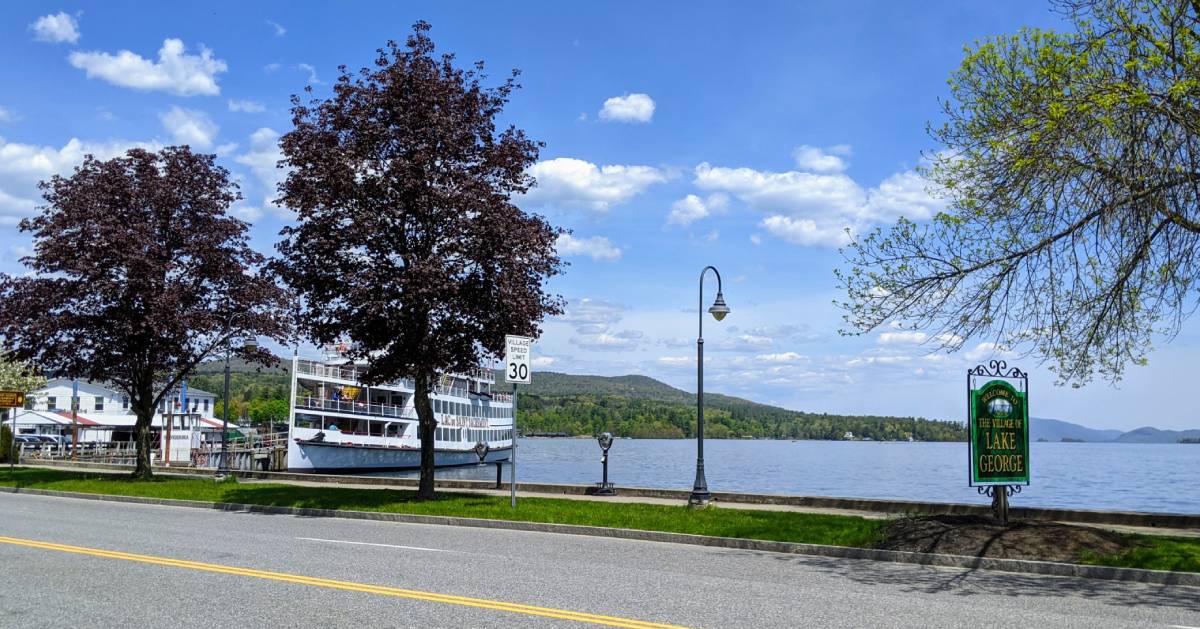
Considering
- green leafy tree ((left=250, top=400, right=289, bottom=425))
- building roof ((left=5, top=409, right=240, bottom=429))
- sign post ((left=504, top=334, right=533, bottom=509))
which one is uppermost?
sign post ((left=504, top=334, right=533, bottom=509))

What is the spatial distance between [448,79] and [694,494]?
12424 millimetres

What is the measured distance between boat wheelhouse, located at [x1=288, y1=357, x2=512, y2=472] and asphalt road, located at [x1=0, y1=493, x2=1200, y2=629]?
3669 centimetres

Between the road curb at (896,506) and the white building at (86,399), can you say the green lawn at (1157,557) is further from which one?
the white building at (86,399)

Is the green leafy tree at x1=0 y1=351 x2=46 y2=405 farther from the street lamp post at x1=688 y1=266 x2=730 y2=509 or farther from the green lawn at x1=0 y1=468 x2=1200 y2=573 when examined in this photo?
the street lamp post at x1=688 y1=266 x2=730 y2=509

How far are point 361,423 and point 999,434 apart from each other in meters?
54.8

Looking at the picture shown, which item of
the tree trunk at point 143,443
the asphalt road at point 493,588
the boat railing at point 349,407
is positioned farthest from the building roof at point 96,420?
the asphalt road at point 493,588

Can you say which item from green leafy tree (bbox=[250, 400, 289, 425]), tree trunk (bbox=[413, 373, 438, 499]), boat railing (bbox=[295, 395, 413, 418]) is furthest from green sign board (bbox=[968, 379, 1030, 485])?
green leafy tree (bbox=[250, 400, 289, 425])

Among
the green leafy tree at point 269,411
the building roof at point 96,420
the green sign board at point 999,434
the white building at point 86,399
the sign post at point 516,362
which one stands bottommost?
the green leafy tree at point 269,411

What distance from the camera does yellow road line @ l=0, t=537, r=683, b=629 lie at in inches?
317

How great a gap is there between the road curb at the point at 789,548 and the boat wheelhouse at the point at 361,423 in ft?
95.9

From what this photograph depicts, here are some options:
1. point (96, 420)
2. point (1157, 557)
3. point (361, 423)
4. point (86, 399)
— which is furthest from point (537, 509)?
point (86, 399)

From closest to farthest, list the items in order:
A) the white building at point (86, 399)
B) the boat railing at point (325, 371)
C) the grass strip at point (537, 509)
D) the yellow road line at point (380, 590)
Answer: the yellow road line at point (380, 590)
the grass strip at point (537, 509)
the boat railing at point (325, 371)
the white building at point (86, 399)

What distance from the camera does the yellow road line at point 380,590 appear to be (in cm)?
806

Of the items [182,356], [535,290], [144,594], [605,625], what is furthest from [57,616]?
[182,356]
